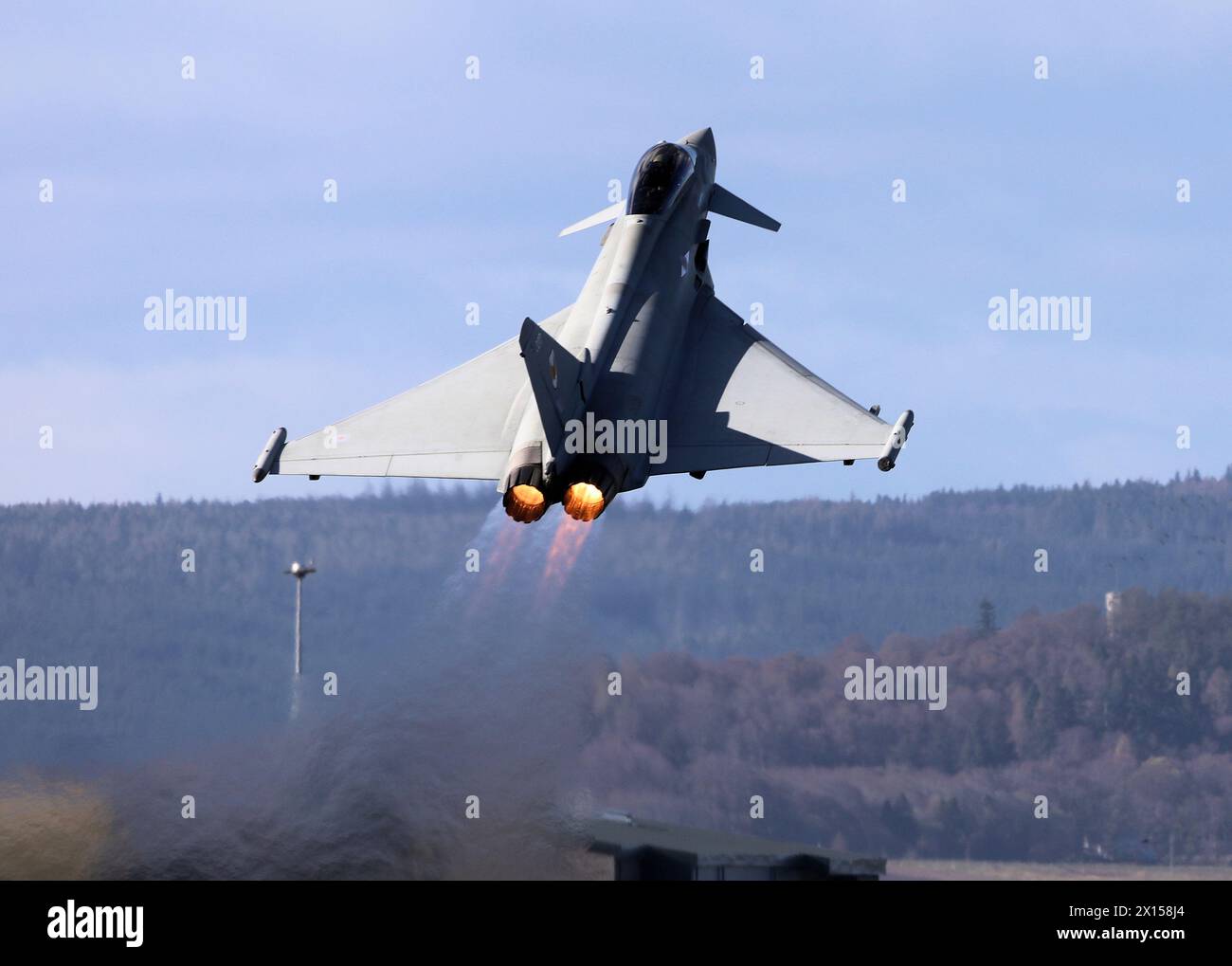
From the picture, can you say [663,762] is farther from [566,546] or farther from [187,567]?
[187,567]

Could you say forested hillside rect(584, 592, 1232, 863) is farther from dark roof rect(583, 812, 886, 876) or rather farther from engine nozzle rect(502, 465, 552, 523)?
engine nozzle rect(502, 465, 552, 523)

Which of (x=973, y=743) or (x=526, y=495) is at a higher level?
(x=526, y=495)

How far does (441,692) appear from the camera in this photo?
1567 inches

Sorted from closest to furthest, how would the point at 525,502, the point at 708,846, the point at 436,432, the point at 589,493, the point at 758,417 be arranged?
the point at 525,502 < the point at 589,493 < the point at 758,417 < the point at 436,432 < the point at 708,846

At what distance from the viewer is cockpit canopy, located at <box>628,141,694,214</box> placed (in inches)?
1620

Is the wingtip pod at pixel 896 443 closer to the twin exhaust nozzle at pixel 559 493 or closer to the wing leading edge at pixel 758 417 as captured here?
the wing leading edge at pixel 758 417

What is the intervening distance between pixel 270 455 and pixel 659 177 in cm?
906

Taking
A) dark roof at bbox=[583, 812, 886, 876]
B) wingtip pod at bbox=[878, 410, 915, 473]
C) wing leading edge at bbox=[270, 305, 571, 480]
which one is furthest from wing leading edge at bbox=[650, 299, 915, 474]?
dark roof at bbox=[583, 812, 886, 876]

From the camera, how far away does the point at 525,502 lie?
118 feet

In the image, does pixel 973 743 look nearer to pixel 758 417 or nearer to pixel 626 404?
pixel 758 417

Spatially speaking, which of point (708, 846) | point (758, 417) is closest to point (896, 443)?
point (758, 417)

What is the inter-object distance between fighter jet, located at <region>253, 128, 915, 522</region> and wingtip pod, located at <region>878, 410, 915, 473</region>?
32mm

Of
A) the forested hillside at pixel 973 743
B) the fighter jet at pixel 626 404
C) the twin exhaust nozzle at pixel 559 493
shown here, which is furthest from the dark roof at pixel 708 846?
the fighter jet at pixel 626 404

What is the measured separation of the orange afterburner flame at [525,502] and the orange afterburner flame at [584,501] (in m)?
0.45
